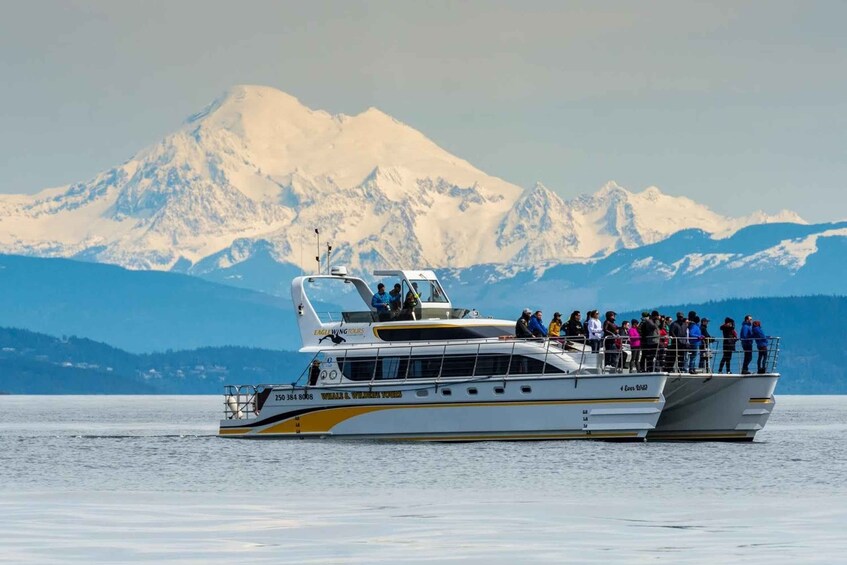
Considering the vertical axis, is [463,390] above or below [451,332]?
below

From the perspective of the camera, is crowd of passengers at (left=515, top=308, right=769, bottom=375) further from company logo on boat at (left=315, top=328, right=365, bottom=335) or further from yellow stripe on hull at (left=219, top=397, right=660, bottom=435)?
company logo on boat at (left=315, top=328, right=365, bottom=335)

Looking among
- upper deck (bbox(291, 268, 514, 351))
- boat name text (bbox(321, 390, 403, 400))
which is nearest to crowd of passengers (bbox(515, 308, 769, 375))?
upper deck (bbox(291, 268, 514, 351))

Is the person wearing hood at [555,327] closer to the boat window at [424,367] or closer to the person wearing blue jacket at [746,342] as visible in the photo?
the boat window at [424,367]

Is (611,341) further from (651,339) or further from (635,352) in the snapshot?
(651,339)

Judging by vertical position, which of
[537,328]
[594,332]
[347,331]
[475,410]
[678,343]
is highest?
[537,328]

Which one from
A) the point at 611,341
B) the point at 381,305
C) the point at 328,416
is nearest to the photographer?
the point at 611,341

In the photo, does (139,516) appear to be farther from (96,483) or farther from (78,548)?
(96,483)

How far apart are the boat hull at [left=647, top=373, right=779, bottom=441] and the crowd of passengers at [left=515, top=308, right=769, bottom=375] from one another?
0.56m

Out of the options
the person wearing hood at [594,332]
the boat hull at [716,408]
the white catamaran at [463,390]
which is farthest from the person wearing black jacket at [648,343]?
the boat hull at [716,408]

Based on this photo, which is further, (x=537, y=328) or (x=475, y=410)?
(x=537, y=328)

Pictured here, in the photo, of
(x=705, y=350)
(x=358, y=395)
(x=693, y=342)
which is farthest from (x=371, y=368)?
(x=705, y=350)

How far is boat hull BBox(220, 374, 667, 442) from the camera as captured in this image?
58.6 m

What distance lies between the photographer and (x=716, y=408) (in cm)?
6462

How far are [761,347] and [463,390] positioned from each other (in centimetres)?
1043
